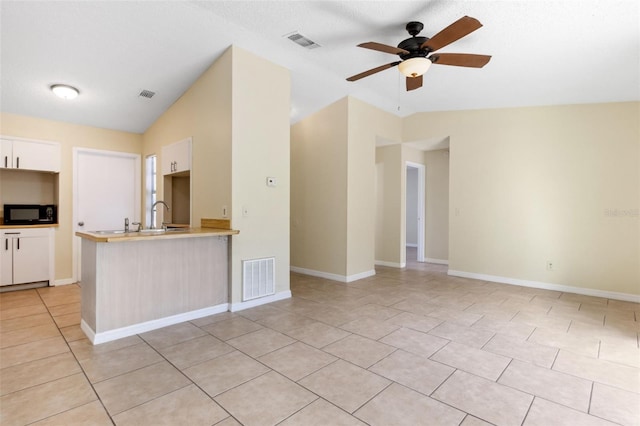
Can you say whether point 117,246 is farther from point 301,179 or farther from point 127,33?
point 301,179

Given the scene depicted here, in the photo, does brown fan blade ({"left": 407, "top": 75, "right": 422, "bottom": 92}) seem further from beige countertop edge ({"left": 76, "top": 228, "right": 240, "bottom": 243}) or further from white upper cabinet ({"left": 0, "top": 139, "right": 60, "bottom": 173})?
white upper cabinet ({"left": 0, "top": 139, "right": 60, "bottom": 173})

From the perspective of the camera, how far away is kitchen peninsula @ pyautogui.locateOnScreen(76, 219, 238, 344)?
2791 mm

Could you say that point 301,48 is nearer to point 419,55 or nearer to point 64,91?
point 419,55

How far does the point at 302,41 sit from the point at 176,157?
2.47 m

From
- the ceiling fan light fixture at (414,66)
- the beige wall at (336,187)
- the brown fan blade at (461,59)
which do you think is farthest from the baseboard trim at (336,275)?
the brown fan blade at (461,59)

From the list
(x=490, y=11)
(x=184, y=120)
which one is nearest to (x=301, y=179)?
(x=184, y=120)

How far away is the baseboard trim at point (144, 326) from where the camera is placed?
277 centimetres

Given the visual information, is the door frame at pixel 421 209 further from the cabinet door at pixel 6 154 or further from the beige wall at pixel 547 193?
the cabinet door at pixel 6 154

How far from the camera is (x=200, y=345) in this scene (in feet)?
8.93

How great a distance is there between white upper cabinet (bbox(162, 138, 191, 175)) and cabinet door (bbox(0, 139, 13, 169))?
1.96 metres

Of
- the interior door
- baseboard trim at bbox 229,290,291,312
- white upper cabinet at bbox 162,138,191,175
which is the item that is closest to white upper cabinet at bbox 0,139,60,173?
the interior door

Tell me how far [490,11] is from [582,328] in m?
3.23

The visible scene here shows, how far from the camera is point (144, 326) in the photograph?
3.02 m

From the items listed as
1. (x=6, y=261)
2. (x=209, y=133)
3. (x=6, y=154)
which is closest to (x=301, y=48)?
(x=209, y=133)
